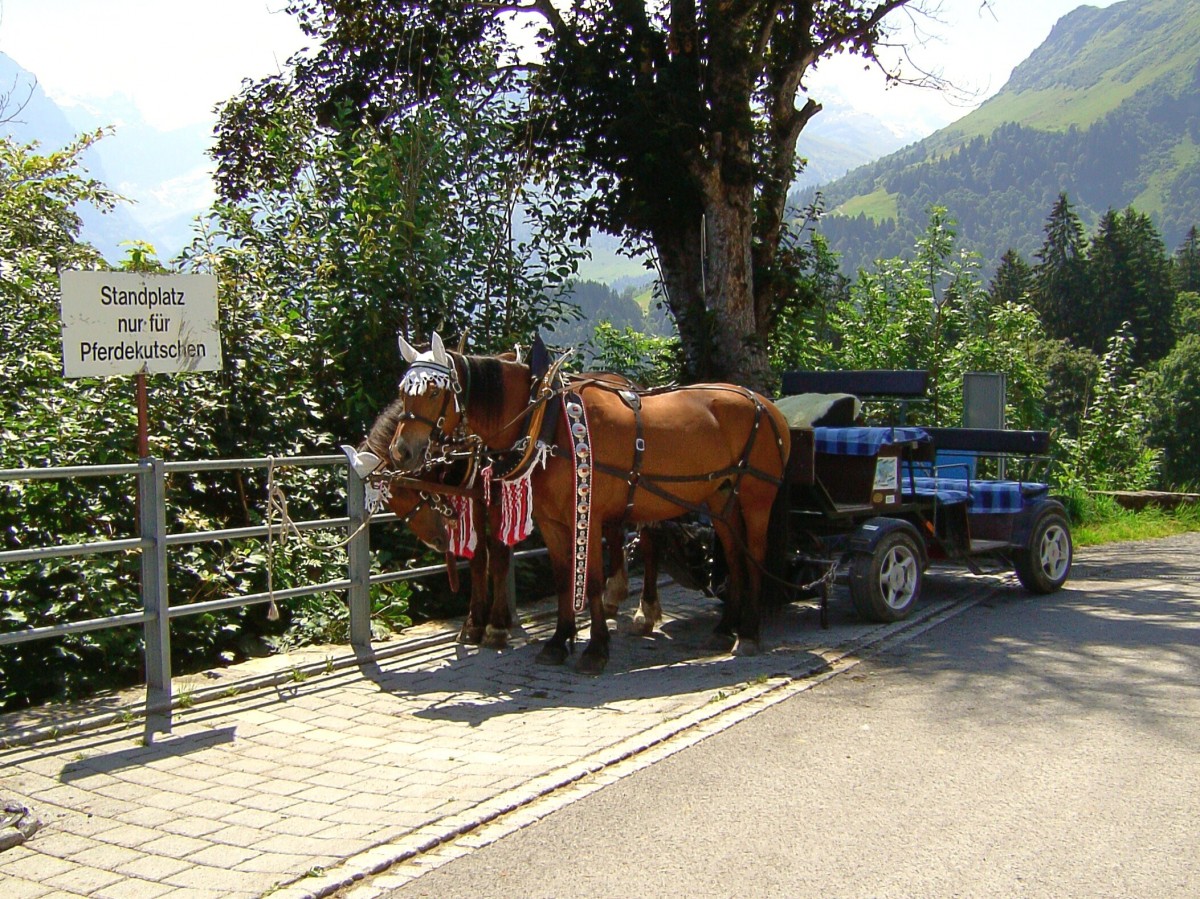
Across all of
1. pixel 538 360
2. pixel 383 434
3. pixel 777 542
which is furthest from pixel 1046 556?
pixel 383 434

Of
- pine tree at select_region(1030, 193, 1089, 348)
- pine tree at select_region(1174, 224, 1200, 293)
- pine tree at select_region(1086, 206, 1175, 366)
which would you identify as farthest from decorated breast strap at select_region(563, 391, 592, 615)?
pine tree at select_region(1174, 224, 1200, 293)

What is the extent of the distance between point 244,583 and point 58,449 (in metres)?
1.48

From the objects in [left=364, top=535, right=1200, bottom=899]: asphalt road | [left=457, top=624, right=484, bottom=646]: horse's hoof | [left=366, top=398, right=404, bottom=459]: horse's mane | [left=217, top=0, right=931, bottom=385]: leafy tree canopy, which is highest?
[left=217, top=0, right=931, bottom=385]: leafy tree canopy

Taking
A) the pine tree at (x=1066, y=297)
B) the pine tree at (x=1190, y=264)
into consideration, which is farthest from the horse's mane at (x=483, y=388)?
the pine tree at (x=1190, y=264)

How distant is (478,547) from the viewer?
801 centimetres

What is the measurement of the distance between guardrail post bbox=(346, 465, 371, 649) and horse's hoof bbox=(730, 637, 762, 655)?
8.36 feet

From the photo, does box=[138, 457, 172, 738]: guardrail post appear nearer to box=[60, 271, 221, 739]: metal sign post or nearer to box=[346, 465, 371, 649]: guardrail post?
box=[60, 271, 221, 739]: metal sign post

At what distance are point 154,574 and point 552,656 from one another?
8.53 ft

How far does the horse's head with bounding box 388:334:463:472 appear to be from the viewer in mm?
6742

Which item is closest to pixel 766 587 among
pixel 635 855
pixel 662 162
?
pixel 635 855

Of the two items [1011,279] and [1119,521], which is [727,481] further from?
[1011,279]

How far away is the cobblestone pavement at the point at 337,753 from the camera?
14.2 feet

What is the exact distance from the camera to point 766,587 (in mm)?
8547

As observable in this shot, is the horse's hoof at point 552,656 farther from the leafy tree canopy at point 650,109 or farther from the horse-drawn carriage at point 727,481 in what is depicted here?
the leafy tree canopy at point 650,109
